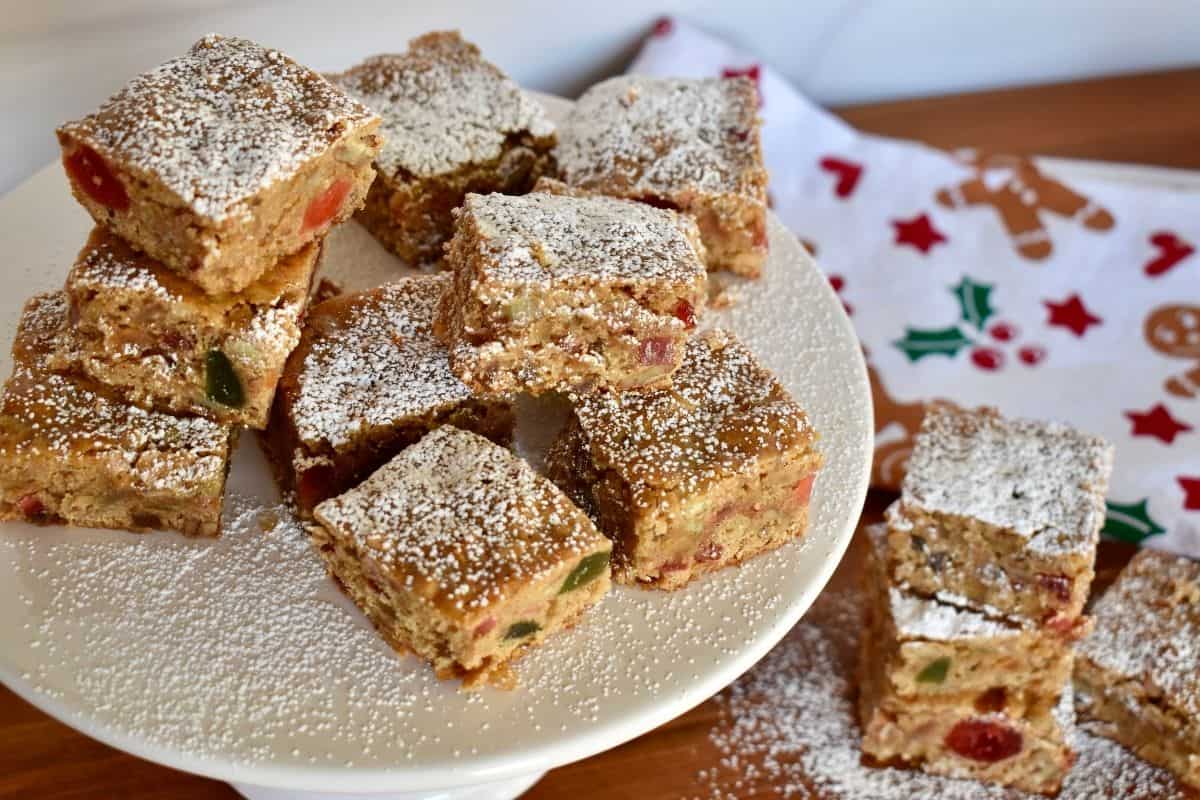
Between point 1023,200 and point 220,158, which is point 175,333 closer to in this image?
point 220,158

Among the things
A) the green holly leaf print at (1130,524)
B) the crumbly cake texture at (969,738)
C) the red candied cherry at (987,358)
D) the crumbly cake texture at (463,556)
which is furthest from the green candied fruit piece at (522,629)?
the red candied cherry at (987,358)

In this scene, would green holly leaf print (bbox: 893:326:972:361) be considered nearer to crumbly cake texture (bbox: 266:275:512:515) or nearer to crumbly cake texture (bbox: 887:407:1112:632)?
crumbly cake texture (bbox: 887:407:1112:632)

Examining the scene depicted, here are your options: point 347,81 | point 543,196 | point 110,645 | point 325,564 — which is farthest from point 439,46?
point 110,645

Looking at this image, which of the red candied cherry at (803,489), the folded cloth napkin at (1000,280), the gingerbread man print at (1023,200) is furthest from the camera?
the gingerbread man print at (1023,200)

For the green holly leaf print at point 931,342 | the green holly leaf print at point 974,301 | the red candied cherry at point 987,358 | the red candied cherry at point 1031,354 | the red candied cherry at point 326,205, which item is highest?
the red candied cherry at point 326,205

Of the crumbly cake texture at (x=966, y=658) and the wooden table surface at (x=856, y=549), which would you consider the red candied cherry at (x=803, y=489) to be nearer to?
the crumbly cake texture at (x=966, y=658)

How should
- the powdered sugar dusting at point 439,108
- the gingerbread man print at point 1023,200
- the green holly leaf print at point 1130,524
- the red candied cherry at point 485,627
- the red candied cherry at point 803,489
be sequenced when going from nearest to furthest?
1. the red candied cherry at point 485,627
2. the red candied cherry at point 803,489
3. the powdered sugar dusting at point 439,108
4. the green holly leaf print at point 1130,524
5. the gingerbread man print at point 1023,200
